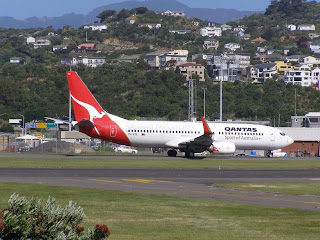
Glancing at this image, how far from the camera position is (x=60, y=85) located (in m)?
153

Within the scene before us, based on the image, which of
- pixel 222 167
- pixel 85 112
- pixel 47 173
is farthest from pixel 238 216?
pixel 85 112

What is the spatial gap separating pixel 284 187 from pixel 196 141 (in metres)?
27.7

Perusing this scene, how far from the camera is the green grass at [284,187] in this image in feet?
106

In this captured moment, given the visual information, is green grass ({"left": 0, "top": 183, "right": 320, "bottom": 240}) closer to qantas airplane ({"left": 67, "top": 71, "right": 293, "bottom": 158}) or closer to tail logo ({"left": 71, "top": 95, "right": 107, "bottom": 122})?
qantas airplane ({"left": 67, "top": 71, "right": 293, "bottom": 158})

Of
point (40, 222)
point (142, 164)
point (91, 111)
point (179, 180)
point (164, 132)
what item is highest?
point (91, 111)

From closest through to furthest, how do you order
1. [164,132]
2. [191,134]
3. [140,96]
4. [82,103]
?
[82,103] → [164,132] → [191,134] → [140,96]

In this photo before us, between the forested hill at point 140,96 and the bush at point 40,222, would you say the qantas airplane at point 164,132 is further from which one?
the forested hill at point 140,96

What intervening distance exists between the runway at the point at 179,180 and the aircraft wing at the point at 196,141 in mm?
13589

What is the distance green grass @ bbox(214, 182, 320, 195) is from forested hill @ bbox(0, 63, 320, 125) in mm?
98477

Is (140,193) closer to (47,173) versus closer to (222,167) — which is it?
(47,173)

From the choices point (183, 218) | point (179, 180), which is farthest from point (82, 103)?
point (183, 218)

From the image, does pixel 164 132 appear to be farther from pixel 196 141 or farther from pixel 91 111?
pixel 91 111

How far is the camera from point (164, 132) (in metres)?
62.4

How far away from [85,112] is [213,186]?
27973 mm
